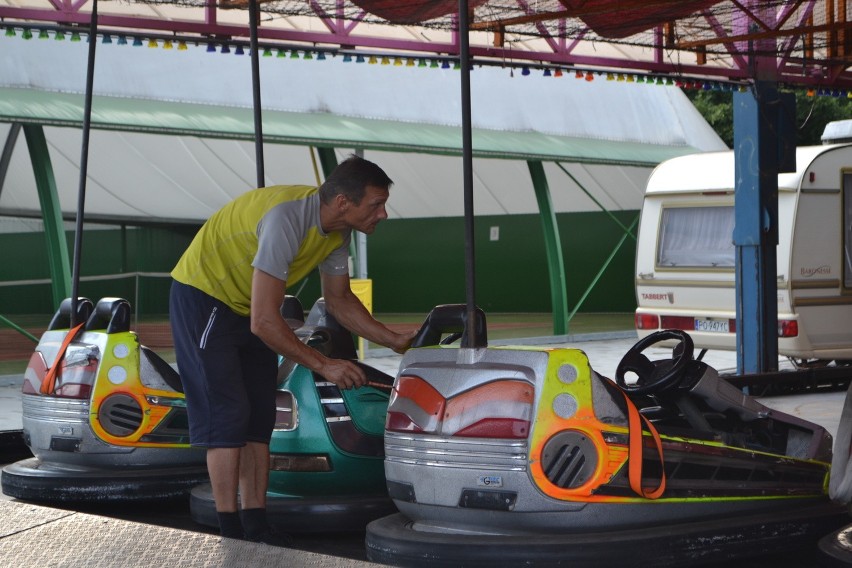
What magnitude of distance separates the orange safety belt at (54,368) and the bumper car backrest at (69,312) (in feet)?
0.57

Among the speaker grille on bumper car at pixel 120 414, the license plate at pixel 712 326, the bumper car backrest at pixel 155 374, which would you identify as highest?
the bumper car backrest at pixel 155 374

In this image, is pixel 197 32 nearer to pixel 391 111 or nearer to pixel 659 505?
pixel 659 505

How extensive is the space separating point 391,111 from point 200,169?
4.38 m

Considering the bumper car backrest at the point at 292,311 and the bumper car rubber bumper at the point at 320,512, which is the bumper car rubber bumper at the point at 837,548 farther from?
the bumper car backrest at the point at 292,311

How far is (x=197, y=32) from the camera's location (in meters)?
8.32

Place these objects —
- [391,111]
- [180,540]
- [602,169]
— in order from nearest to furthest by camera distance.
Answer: [180,540] < [391,111] < [602,169]

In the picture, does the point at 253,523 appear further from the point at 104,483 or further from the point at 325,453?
the point at 104,483

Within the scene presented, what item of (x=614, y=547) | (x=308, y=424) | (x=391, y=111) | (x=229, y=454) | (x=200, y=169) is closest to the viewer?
(x=614, y=547)

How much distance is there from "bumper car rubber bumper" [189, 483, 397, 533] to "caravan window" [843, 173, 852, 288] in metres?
7.04

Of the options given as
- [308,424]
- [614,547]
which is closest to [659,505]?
[614,547]

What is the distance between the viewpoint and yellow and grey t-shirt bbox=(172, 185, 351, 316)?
414cm

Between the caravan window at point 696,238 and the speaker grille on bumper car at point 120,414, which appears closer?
the speaker grille on bumper car at point 120,414

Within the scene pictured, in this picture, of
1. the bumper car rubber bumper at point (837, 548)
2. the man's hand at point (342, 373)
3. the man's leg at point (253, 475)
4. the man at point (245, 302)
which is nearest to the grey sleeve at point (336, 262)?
the man at point (245, 302)

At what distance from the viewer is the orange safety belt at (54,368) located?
217 inches
